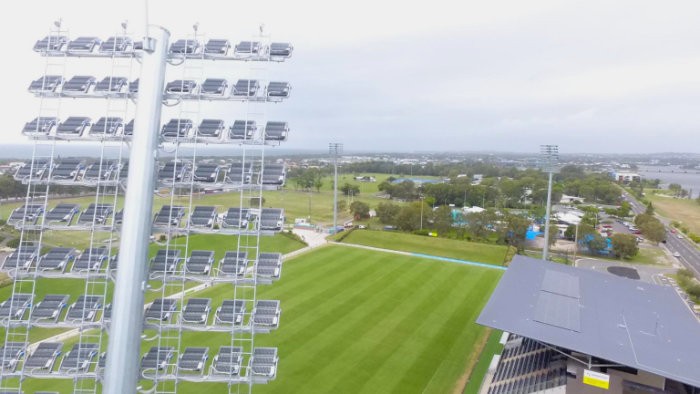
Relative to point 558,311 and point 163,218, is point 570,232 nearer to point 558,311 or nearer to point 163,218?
point 558,311

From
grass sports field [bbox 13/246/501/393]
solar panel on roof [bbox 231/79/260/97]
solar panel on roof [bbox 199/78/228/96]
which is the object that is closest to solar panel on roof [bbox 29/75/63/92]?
solar panel on roof [bbox 199/78/228/96]

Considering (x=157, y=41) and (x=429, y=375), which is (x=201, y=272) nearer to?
(x=157, y=41)

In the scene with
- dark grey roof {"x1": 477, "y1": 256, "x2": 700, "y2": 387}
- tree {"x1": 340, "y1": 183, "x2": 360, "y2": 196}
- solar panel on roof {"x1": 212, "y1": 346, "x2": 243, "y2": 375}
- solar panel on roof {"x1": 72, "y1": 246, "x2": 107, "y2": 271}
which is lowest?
dark grey roof {"x1": 477, "y1": 256, "x2": 700, "y2": 387}

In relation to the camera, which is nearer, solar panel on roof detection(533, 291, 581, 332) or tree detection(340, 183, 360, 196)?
solar panel on roof detection(533, 291, 581, 332)

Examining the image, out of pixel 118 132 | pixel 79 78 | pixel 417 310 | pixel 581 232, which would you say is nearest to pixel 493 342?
pixel 417 310

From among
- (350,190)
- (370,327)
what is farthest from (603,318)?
(350,190)

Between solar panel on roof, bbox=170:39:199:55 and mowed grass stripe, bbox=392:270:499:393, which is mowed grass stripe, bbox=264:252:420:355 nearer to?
mowed grass stripe, bbox=392:270:499:393
